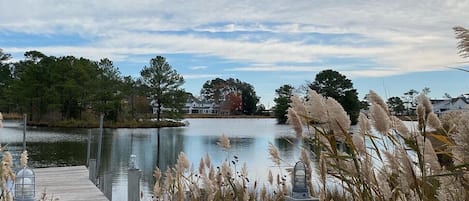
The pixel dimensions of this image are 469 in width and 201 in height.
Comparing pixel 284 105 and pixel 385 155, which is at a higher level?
pixel 284 105

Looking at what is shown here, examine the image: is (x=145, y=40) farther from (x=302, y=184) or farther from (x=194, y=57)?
(x=302, y=184)

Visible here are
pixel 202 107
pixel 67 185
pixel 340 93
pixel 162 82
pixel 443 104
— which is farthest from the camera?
pixel 202 107

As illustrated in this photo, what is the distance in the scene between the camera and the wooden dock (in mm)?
A: 6489

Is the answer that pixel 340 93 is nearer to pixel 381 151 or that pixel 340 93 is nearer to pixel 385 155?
pixel 381 151

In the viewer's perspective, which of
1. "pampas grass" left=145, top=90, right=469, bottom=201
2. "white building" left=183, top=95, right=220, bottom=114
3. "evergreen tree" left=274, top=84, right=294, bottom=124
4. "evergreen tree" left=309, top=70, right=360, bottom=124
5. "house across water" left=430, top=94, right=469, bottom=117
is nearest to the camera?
"pampas grass" left=145, top=90, right=469, bottom=201

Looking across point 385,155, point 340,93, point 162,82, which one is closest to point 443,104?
point 385,155

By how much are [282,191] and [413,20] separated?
179 inches

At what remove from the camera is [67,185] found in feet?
24.9

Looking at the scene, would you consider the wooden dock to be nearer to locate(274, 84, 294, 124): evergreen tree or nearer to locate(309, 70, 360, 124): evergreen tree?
locate(274, 84, 294, 124): evergreen tree

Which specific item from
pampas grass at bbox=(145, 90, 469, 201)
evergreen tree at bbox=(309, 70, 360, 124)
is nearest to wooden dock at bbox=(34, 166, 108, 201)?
evergreen tree at bbox=(309, 70, 360, 124)

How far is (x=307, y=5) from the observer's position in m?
10.6

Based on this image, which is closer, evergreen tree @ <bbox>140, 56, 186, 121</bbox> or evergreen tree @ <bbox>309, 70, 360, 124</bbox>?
evergreen tree @ <bbox>309, 70, 360, 124</bbox>

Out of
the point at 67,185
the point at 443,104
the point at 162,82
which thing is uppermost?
the point at 162,82

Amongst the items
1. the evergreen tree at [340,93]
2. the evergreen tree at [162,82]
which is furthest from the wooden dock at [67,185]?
the evergreen tree at [162,82]
